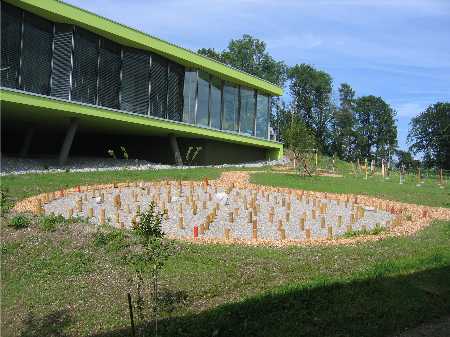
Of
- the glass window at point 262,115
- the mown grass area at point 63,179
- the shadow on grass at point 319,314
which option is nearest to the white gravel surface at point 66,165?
the mown grass area at point 63,179

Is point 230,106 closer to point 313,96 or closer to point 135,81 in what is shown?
point 135,81

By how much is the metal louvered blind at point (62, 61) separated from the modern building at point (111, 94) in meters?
0.04

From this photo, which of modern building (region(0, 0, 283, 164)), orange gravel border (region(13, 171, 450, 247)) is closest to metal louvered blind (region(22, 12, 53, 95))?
modern building (region(0, 0, 283, 164))

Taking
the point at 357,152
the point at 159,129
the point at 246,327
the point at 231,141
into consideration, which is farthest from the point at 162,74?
the point at 357,152

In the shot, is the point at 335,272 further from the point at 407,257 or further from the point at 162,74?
the point at 162,74

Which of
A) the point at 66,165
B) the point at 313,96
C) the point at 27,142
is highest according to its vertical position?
the point at 313,96

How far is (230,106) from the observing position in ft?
118

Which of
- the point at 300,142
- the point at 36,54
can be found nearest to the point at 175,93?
the point at 300,142

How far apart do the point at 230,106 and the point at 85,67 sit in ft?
44.7

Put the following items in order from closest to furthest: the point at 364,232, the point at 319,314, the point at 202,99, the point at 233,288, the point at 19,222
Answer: the point at 319,314 < the point at 233,288 < the point at 19,222 < the point at 364,232 < the point at 202,99

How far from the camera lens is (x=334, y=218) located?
46.6ft

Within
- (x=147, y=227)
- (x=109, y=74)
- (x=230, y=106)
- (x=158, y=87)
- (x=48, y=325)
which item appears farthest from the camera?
(x=230, y=106)

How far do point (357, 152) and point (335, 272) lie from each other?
81.3m

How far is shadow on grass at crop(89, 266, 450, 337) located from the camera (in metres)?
6.35
